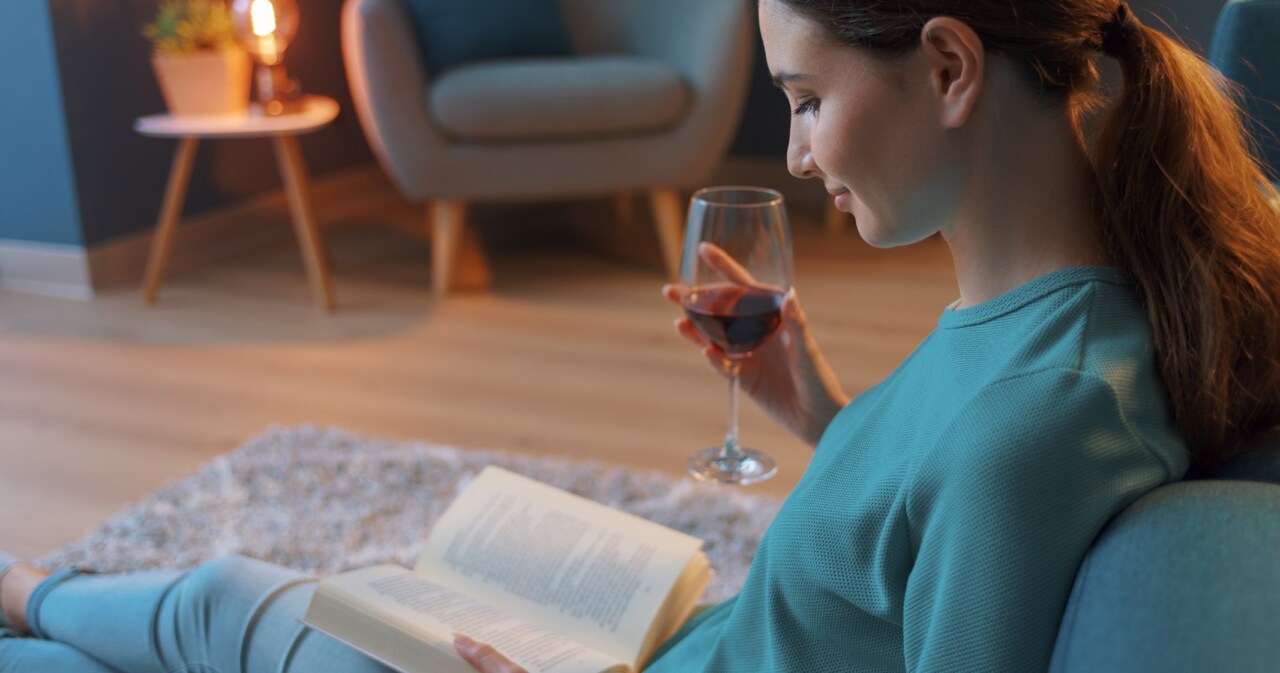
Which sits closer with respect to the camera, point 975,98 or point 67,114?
point 975,98

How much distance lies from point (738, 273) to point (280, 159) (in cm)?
208

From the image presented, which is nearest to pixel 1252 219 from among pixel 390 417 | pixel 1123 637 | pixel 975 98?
pixel 975 98

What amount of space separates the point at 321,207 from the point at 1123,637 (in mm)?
3689

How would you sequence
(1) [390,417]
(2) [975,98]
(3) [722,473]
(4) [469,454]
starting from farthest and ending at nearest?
(1) [390,417] → (4) [469,454] → (3) [722,473] → (2) [975,98]

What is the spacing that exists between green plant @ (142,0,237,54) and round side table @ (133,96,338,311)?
0.55ft

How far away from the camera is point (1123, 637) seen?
0.50m

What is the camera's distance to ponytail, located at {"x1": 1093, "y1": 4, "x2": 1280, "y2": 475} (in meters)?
0.64

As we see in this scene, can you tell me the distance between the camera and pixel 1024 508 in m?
0.58

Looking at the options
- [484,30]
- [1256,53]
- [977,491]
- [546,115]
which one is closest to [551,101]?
[546,115]

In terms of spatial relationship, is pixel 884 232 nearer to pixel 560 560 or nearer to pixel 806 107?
pixel 806 107

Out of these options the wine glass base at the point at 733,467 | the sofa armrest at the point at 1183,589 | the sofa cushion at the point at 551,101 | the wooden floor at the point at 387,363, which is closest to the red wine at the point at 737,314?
the wine glass base at the point at 733,467

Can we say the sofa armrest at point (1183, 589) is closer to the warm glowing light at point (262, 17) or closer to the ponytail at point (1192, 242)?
the ponytail at point (1192, 242)

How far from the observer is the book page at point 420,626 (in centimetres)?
95

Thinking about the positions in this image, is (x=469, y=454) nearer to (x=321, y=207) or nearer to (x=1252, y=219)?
(x=1252, y=219)
